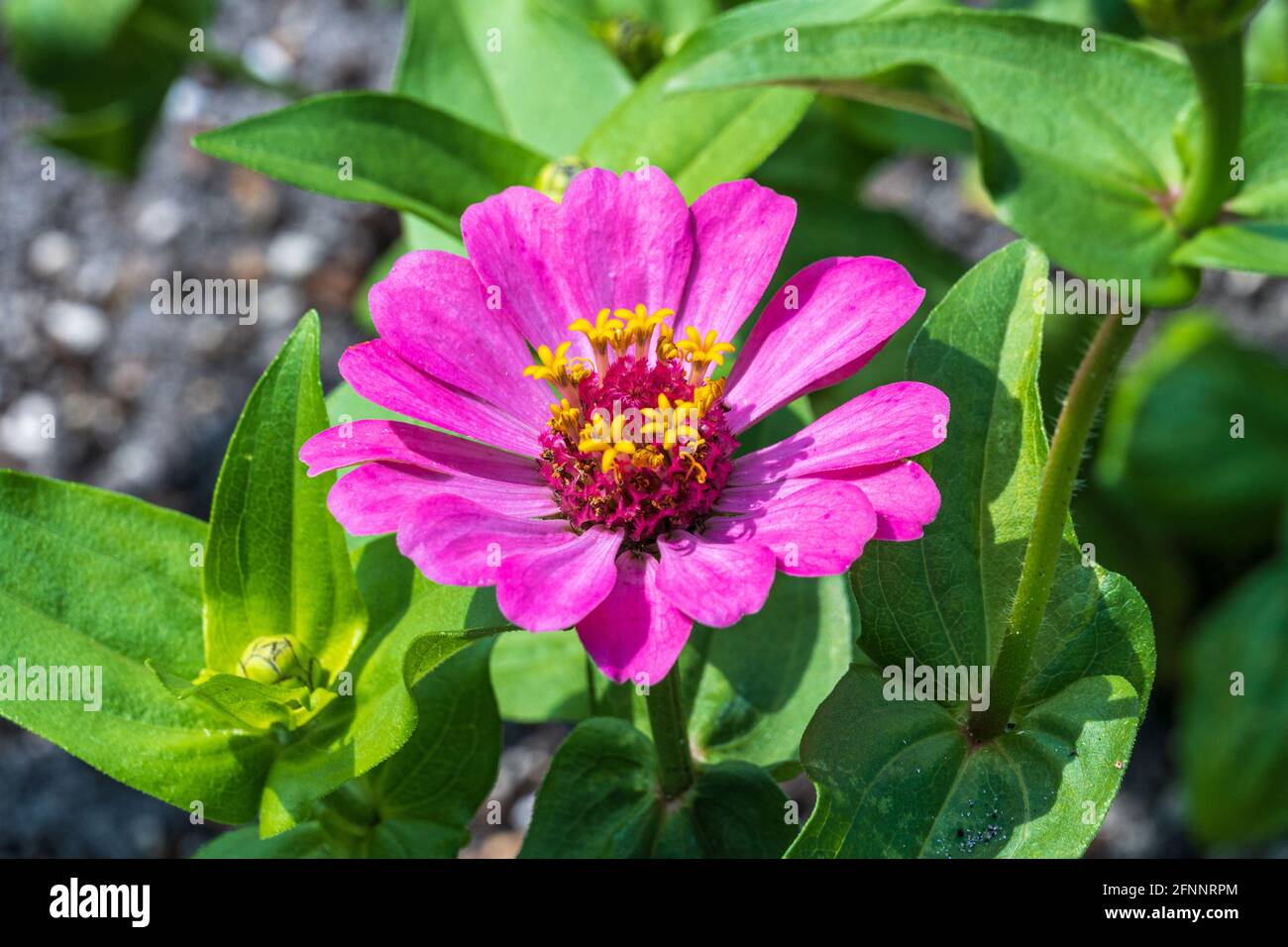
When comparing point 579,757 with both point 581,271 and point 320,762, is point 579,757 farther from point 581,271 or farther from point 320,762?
point 581,271

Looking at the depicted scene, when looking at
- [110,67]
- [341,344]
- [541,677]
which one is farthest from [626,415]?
[341,344]

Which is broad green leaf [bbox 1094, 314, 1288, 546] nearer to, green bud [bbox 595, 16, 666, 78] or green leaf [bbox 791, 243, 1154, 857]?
green bud [bbox 595, 16, 666, 78]

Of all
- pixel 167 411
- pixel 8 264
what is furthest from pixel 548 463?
pixel 8 264

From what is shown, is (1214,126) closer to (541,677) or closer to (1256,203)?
(1256,203)

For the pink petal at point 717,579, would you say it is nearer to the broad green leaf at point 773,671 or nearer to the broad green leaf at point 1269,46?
the broad green leaf at point 773,671

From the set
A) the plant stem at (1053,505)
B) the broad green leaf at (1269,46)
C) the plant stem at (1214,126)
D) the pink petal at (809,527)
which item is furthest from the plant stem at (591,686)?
the broad green leaf at (1269,46)
